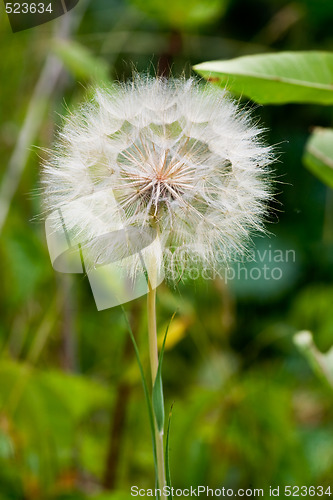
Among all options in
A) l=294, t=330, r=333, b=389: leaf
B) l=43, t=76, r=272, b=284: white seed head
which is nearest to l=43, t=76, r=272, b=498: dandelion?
l=43, t=76, r=272, b=284: white seed head

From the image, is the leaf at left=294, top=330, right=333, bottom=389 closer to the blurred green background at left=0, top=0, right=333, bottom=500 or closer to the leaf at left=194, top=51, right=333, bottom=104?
the blurred green background at left=0, top=0, right=333, bottom=500

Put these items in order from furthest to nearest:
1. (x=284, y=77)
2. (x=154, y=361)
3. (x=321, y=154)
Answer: (x=321, y=154) → (x=284, y=77) → (x=154, y=361)

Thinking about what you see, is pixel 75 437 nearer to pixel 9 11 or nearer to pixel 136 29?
pixel 9 11

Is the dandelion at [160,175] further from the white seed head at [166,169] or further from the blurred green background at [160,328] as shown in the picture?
the blurred green background at [160,328]

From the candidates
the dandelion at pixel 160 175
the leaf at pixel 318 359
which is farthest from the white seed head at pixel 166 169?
the leaf at pixel 318 359

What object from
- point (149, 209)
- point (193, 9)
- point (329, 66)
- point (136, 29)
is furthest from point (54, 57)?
point (149, 209)

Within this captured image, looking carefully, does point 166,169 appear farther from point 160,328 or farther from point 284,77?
point 160,328

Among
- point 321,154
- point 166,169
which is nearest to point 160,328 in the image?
point 321,154
